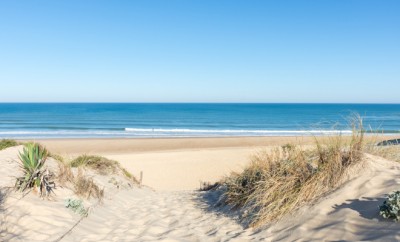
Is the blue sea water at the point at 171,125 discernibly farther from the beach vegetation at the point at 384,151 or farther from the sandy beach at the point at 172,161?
the sandy beach at the point at 172,161

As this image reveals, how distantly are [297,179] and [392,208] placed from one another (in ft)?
6.00

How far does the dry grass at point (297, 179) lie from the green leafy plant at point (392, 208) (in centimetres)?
122

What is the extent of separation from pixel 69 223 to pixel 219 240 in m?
2.62

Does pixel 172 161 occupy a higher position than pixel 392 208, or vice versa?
pixel 392 208

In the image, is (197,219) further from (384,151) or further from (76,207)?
(384,151)

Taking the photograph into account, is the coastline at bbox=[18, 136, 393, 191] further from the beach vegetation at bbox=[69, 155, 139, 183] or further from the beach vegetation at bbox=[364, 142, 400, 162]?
the beach vegetation at bbox=[364, 142, 400, 162]

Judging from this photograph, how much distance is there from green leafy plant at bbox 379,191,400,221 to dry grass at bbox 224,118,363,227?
1.22 metres

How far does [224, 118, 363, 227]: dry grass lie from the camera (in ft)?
17.2

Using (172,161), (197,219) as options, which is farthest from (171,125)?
(197,219)

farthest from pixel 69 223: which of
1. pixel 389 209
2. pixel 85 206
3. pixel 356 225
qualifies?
pixel 389 209

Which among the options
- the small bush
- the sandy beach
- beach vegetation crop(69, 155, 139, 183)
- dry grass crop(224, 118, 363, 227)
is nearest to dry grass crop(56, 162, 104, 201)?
beach vegetation crop(69, 155, 139, 183)

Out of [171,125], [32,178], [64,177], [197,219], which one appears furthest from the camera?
[171,125]

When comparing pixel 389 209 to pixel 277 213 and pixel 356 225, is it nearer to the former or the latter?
pixel 356 225

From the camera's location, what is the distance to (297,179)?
18.5ft
